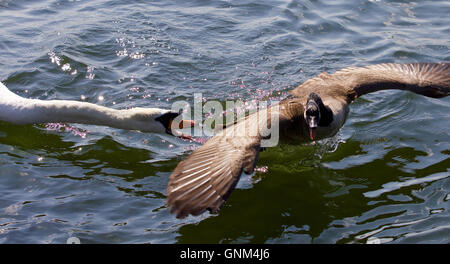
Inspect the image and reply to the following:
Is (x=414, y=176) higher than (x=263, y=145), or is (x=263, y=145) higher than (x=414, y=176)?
(x=263, y=145)

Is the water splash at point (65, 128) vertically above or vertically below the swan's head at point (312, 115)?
below

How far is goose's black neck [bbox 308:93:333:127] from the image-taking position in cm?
762

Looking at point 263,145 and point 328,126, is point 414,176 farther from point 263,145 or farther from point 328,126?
point 263,145

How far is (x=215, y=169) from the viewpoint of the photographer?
6395mm

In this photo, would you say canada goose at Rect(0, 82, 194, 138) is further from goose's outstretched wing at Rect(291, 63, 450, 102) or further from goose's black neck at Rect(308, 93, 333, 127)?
goose's outstretched wing at Rect(291, 63, 450, 102)

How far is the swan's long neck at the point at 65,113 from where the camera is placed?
8375 millimetres

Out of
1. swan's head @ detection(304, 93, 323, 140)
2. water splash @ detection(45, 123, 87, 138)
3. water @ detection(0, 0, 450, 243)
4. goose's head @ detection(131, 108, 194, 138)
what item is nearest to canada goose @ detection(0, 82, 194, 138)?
goose's head @ detection(131, 108, 194, 138)

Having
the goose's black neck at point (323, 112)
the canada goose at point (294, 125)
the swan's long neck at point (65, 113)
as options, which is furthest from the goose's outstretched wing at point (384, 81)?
the swan's long neck at point (65, 113)

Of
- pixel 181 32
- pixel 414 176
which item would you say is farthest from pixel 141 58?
pixel 414 176

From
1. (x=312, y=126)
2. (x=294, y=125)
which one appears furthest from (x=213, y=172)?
(x=294, y=125)

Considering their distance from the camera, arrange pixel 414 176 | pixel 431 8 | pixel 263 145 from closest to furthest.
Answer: pixel 263 145
pixel 414 176
pixel 431 8

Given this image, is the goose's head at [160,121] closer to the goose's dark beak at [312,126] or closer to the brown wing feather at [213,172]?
the brown wing feather at [213,172]
